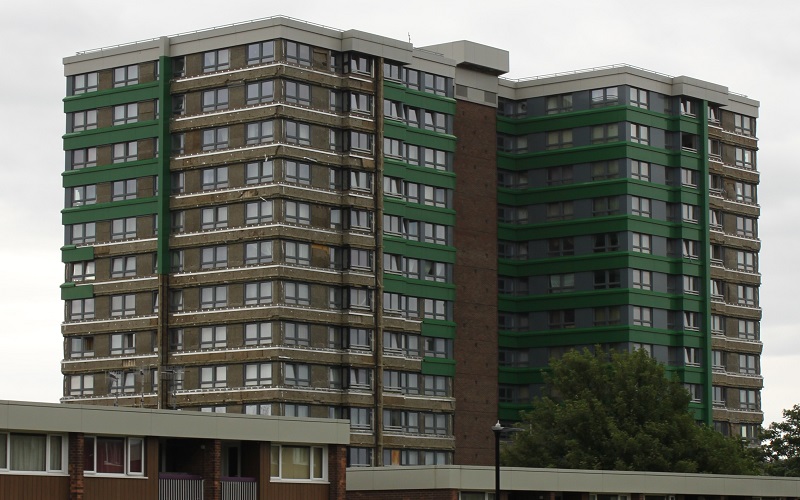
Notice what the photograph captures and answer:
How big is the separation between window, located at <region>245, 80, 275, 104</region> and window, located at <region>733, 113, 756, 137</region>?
50.8 m

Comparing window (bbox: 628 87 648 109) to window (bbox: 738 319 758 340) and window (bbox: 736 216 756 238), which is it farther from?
window (bbox: 738 319 758 340)

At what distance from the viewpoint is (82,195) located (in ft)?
461

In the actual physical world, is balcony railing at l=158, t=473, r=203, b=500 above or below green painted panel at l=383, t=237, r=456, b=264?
below

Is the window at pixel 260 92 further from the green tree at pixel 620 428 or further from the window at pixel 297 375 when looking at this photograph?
the green tree at pixel 620 428

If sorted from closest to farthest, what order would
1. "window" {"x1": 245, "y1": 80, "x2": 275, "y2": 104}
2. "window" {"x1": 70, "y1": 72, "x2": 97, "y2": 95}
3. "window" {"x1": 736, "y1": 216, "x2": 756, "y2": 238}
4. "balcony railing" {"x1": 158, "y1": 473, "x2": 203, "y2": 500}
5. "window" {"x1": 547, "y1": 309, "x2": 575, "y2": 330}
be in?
"balcony railing" {"x1": 158, "y1": 473, "x2": 203, "y2": 500} < "window" {"x1": 245, "y1": 80, "x2": 275, "y2": 104} < "window" {"x1": 70, "y1": 72, "x2": 97, "y2": 95} < "window" {"x1": 547, "y1": 309, "x2": 575, "y2": 330} < "window" {"x1": 736, "y1": 216, "x2": 756, "y2": 238}

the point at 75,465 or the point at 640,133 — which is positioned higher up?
the point at 640,133

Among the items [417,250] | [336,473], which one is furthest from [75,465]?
[417,250]

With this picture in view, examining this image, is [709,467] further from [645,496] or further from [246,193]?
[246,193]

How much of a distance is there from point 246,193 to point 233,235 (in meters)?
3.25

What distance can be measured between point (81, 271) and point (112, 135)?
10.7m

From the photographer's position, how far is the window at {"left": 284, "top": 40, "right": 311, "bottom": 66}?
435ft

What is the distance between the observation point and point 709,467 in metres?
120

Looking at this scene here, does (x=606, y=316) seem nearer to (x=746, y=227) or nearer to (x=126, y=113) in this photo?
(x=746, y=227)

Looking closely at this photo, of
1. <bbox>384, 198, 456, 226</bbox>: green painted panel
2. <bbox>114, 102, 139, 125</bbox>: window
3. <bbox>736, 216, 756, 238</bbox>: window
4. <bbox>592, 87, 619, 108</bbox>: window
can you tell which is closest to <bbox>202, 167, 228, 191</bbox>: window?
<bbox>114, 102, 139, 125</bbox>: window
